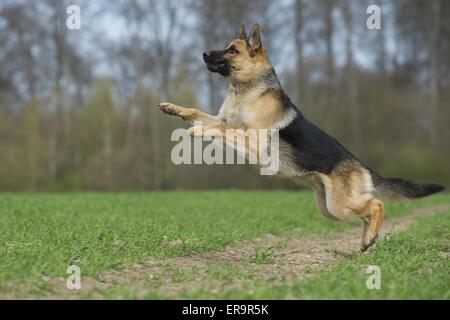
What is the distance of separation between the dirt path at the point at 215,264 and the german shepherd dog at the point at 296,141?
75cm

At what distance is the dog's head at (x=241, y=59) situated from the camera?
812cm

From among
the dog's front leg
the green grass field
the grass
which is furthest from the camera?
the dog's front leg

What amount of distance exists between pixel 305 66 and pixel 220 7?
6.76 metres

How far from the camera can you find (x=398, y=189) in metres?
8.17

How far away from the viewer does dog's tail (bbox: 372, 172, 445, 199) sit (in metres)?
8.12

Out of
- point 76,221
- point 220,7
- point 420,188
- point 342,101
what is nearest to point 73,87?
point 220,7

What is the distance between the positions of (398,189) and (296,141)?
1766 millimetres

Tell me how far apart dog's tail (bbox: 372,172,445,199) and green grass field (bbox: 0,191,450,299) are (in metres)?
0.72
